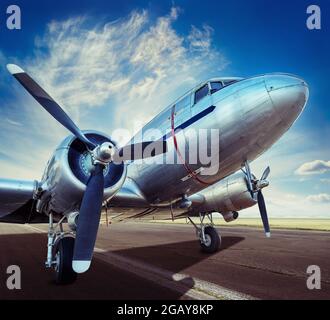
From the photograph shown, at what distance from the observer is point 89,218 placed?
6.41 m

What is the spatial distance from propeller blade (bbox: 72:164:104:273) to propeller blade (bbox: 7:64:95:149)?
905 mm

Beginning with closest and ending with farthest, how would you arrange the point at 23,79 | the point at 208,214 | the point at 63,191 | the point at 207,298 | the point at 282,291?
the point at 207,298 → the point at 282,291 → the point at 23,79 → the point at 63,191 → the point at 208,214

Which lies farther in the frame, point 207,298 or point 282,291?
point 282,291

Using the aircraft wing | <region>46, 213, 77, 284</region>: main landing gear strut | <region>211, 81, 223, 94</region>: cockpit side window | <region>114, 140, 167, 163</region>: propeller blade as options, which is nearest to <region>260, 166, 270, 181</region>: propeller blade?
<region>211, 81, 223, 94</region>: cockpit side window

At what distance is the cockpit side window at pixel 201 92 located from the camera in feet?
25.5

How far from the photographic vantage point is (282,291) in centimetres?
600

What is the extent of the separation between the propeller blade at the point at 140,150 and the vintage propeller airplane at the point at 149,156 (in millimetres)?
25

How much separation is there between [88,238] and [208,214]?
26.9 ft

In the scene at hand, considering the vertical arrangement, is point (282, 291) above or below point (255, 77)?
below

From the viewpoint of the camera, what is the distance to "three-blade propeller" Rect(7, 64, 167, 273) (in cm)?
602

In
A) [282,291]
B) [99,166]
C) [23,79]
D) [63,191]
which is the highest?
[23,79]
